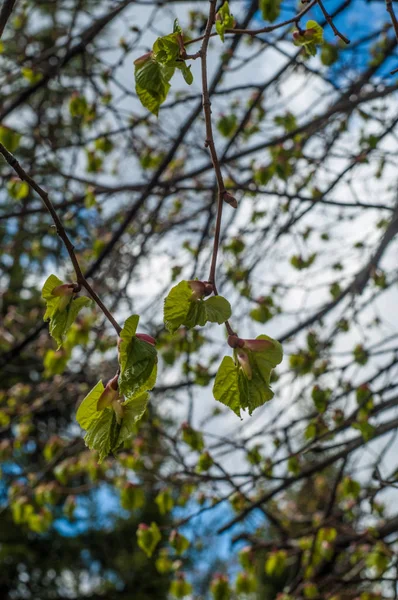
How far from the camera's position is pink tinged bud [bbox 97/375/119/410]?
78 cm

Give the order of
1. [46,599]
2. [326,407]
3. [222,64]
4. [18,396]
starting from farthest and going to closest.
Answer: [46,599] → [18,396] → [222,64] → [326,407]

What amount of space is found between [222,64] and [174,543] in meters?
1.88

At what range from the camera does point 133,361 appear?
2.43 feet

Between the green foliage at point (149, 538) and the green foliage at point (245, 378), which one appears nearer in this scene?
the green foliage at point (245, 378)

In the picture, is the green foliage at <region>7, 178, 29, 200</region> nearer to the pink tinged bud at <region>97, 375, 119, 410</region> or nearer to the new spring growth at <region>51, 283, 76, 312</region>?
the new spring growth at <region>51, 283, 76, 312</region>

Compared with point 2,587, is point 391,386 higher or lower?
lower

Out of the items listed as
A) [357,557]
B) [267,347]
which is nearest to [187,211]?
[357,557]

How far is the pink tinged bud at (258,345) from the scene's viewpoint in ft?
2.69

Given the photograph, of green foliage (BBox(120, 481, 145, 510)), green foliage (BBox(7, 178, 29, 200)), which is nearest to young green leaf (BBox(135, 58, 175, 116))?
green foliage (BBox(7, 178, 29, 200))

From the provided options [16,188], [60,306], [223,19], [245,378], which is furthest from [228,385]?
[16,188]

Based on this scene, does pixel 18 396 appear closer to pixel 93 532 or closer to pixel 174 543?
pixel 174 543

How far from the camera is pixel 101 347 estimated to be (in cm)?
270

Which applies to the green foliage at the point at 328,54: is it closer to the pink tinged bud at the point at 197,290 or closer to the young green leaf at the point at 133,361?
the pink tinged bud at the point at 197,290

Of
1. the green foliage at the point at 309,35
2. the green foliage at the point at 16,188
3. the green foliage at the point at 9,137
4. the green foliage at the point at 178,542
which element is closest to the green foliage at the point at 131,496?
the green foliage at the point at 178,542
